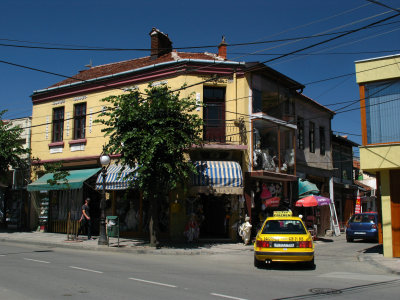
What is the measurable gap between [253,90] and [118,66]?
941cm

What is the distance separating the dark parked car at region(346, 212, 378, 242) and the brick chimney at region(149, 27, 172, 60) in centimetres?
1387

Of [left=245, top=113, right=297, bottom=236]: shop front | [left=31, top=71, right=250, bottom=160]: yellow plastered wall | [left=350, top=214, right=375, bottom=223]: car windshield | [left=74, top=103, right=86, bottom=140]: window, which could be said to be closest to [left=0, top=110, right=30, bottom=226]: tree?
[left=31, top=71, right=250, bottom=160]: yellow plastered wall

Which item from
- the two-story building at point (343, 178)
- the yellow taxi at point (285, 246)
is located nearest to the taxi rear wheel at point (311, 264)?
the yellow taxi at point (285, 246)

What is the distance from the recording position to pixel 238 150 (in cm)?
1917

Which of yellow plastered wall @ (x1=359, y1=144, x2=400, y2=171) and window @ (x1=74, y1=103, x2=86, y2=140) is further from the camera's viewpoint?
window @ (x1=74, y1=103, x2=86, y2=140)

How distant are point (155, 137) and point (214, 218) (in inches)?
276

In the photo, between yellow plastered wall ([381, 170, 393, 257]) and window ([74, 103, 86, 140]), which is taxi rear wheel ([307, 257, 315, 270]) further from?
window ([74, 103, 86, 140])

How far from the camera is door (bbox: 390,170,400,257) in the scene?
13524mm

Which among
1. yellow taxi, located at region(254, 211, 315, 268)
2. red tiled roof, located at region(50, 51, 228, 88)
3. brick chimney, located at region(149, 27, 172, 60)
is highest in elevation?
brick chimney, located at region(149, 27, 172, 60)

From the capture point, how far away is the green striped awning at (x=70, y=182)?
19675mm

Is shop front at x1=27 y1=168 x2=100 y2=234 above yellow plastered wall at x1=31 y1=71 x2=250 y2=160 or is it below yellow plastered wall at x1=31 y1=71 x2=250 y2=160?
below

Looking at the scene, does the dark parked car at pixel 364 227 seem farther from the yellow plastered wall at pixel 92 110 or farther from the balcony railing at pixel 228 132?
the yellow plastered wall at pixel 92 110

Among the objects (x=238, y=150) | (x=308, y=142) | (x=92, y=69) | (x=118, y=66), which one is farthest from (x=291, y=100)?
(x=92, y=69)

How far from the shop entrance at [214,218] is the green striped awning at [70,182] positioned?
5.92 meters
